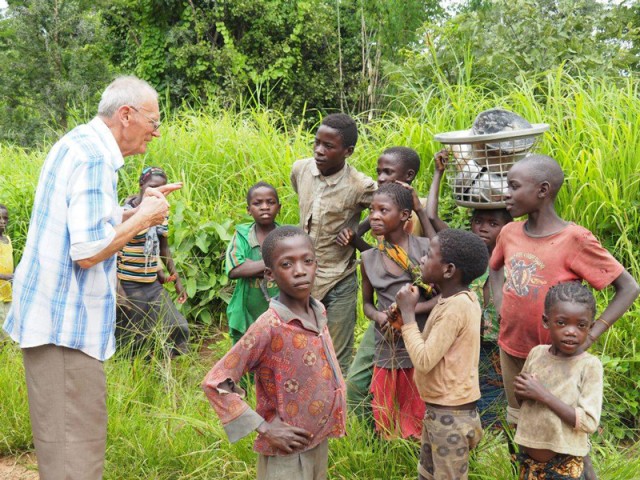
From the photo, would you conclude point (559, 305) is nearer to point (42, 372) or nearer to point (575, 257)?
point (575, 257)

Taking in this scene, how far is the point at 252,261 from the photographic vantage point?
4613mm

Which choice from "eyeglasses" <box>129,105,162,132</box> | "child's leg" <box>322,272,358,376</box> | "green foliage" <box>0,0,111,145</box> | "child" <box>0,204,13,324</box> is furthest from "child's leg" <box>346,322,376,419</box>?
"green foliage" <box>0,0,111,145</box>

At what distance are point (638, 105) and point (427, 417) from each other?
353 cm

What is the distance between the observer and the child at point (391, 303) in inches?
145

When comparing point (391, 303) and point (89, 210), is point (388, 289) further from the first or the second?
point (89, 210)

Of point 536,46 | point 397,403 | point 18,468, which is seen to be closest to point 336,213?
point 397,403

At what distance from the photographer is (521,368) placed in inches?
137

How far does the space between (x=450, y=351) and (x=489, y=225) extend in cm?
132

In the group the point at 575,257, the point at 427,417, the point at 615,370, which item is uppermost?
the point at 575,257

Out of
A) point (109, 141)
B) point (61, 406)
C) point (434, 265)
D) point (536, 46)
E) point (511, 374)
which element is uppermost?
point (536, 46)

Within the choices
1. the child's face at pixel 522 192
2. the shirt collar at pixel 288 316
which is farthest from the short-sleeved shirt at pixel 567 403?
the shirt collar at pixel 288 316

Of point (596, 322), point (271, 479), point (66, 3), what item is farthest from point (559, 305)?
point (66, 3)

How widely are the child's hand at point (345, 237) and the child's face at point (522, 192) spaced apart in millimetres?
1150

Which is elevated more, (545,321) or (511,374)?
(545,321)
